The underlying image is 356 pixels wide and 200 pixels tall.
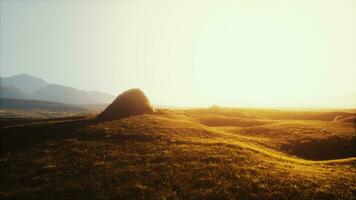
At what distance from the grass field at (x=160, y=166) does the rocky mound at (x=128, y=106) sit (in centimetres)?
1698

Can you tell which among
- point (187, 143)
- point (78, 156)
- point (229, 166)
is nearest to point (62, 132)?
point (78, 156)

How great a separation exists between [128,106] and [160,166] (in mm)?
43151

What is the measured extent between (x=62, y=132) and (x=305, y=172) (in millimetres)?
40484

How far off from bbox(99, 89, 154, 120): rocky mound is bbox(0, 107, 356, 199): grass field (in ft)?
55.7

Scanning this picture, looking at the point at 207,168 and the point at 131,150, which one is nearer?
the point at 207,168

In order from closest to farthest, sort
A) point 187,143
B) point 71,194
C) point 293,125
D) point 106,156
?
point 71,194
point 106,156
point 187,143
point 293,125

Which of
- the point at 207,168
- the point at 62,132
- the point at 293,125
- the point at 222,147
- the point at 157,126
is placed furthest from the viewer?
the point at 293,125

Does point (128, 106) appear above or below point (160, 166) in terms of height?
Answer: above

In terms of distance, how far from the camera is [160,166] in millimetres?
26156

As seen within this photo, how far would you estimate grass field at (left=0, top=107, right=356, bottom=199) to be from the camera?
19.8 meters

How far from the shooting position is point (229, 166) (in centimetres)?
2647

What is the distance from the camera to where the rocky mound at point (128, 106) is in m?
64.4

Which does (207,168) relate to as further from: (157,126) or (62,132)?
(62,132)

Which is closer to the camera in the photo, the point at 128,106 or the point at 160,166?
the point at 160,166
